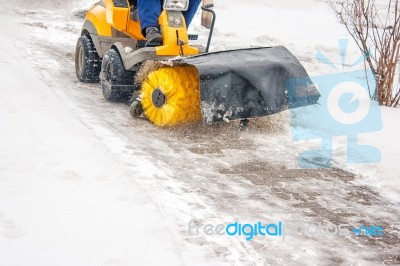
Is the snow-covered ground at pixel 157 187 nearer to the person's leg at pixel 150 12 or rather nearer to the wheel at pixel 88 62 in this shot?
the wheel at pixel 88 62

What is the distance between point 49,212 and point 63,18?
30.7 feet

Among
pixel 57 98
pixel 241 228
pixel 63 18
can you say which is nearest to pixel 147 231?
pixel 241 228

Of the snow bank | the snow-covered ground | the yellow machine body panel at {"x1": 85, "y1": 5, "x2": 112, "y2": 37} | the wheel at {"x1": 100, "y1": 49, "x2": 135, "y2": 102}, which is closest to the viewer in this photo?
the snow-covered ground

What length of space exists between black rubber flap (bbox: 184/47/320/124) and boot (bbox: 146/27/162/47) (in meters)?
0.71

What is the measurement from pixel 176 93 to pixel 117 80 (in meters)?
0.96

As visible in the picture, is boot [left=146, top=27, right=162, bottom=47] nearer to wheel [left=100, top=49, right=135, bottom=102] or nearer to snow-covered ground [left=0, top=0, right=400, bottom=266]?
wheel [left=100, top=49, right=135, bottom=102]

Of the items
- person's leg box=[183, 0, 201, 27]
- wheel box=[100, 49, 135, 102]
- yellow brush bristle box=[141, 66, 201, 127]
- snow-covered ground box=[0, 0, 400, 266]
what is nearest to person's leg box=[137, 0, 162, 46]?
wheel box=[100, 49, 135, 102]

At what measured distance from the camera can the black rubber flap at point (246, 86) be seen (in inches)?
183

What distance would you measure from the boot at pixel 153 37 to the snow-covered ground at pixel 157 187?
71cm

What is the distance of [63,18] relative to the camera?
1184 centimetres

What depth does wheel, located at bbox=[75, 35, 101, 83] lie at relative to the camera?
21.1 feet

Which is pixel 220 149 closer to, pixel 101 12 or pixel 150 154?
pixel 150 154

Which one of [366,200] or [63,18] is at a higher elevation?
[63,18]

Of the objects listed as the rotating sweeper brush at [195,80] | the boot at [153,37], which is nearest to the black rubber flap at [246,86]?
the rotating sweeper brush at [195,80]
